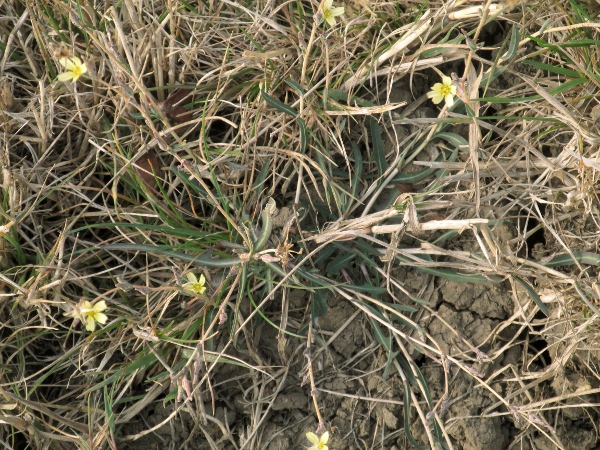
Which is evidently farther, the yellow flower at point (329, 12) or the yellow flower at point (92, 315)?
the yellow flower at point (329, 12)

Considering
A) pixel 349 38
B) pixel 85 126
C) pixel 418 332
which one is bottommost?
pixel 418 332

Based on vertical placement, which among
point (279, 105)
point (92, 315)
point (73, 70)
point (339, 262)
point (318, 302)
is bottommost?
point (318, 302)

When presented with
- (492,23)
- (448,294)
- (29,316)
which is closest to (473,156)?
(448,294)

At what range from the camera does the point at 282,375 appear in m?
2.20

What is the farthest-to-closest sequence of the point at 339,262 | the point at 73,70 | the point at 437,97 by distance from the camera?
the point at 339,262 → the point at 437,97 → the point at 73,70

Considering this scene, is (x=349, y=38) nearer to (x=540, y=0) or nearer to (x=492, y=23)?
(x=492, y=23)

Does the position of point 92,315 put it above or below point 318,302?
above

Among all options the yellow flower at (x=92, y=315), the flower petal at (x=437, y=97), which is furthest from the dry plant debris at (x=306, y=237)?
the yellow flower at (x=92, y=315)

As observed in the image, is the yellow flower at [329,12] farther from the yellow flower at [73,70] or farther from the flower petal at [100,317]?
the flower petal at [100,317]

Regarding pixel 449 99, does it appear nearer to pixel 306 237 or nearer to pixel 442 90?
pixel 442 90

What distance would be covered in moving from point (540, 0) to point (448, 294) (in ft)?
3.58

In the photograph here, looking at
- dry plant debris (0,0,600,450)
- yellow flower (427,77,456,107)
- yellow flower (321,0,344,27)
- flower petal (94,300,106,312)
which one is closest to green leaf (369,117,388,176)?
dry plant debris (0,0,600,450)

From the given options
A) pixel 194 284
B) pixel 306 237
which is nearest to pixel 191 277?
pixel 194 284

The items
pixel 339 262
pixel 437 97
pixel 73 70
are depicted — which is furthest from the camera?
pixel 339 262
